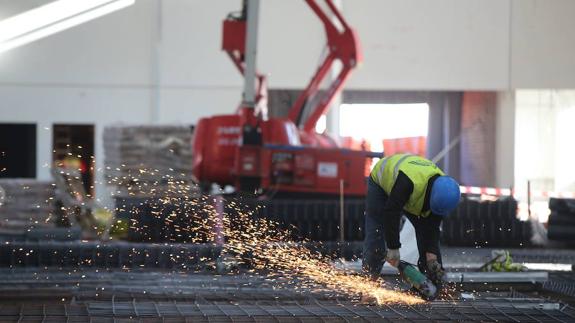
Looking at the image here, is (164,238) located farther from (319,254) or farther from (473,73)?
(473,73)

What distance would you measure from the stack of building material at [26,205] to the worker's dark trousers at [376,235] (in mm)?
7320

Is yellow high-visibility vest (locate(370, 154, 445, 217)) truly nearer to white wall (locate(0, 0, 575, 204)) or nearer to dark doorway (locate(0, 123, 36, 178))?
white wall (locate(0, 0, 575, 204))

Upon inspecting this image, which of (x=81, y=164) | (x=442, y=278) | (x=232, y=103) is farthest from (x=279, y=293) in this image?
(x=81, y=164)

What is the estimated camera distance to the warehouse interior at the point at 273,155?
29.7 ft

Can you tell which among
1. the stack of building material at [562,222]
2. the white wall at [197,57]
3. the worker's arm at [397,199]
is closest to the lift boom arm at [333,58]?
the stack of building material at [562,222]

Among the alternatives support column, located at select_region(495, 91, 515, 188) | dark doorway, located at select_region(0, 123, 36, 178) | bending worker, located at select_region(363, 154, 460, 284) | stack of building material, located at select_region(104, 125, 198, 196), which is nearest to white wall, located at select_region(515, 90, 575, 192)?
support column, located at select_region(495, 91, 515, 188)

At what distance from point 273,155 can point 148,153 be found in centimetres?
408

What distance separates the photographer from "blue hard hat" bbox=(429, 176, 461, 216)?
7512mm

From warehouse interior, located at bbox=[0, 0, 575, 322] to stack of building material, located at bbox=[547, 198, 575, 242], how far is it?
2 centimetres

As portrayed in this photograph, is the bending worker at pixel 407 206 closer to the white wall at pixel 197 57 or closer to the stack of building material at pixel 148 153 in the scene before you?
the stack of building material at pixel 148 153

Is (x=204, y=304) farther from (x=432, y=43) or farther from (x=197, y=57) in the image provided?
(x=432, y=43)

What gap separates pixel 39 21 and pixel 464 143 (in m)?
9.26

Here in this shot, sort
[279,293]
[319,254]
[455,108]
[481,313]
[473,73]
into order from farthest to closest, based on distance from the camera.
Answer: [455,108]
[473,73]
[319,254]
[279,293]
[481,313]

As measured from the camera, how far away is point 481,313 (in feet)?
26.0
